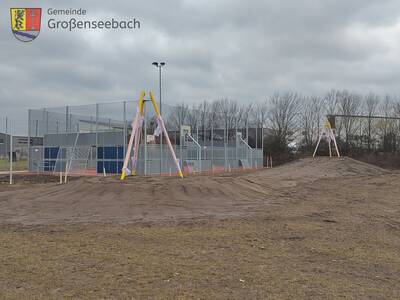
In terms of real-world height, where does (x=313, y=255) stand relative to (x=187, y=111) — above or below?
below

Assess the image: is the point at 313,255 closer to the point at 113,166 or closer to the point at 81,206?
the point at 81,206

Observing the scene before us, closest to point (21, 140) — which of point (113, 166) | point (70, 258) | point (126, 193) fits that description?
point (113, 166)

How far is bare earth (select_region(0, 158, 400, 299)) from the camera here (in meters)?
5.42

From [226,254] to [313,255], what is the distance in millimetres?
1544

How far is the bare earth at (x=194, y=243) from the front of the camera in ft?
17.8

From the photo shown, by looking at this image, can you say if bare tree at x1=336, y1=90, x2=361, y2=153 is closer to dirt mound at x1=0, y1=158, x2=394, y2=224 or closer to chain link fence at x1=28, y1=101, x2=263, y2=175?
chain link fence at x1=28, y1=101, x2=263, y2=175

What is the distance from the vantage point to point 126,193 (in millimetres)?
13984

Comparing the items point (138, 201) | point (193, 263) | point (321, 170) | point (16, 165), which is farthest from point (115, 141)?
point (193, 263)

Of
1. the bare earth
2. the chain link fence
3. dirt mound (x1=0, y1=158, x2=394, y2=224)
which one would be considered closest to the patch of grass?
the bare earth

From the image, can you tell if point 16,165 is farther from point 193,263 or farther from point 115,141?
point 193,263

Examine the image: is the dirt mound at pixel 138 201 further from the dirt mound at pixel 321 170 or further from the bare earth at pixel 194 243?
the dirt mound at pixel 321 170

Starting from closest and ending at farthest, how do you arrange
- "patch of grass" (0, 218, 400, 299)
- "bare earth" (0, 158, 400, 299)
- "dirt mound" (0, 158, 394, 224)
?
"patch of grass" (0, 218, 400, 299) < "bare earth" (0, 158, 400, 299) < "dirt mound" (0, 158, 394, 224)

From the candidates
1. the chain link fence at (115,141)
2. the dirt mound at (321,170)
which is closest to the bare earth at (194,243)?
the dirt mound at (321,170)

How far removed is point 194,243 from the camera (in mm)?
8164
